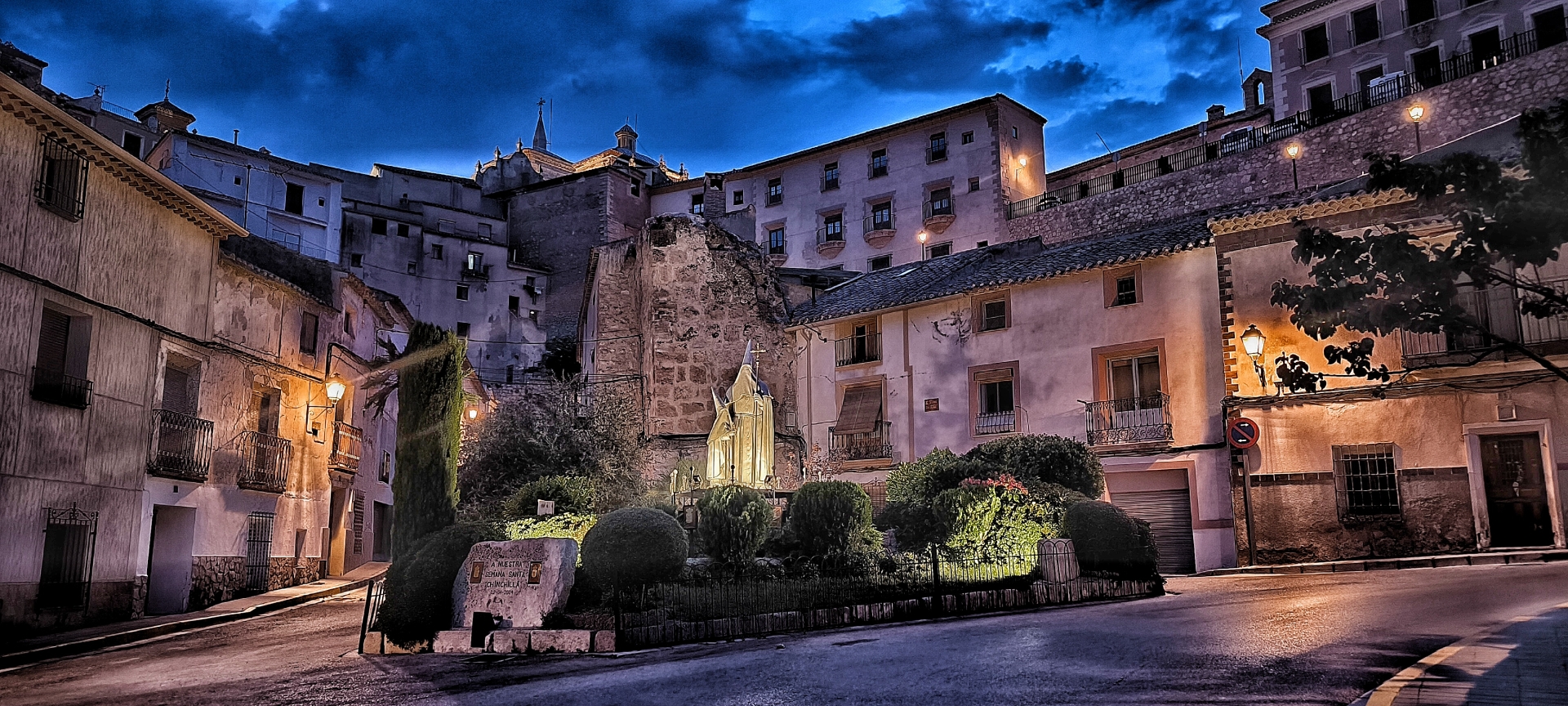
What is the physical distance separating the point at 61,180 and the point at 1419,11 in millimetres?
43693

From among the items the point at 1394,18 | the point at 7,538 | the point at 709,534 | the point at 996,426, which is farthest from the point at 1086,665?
the point at 1394,18

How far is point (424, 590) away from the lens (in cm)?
1314

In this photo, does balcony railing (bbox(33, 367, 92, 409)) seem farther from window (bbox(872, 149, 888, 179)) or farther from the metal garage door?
window (bbox(872, 149, 888, 179))

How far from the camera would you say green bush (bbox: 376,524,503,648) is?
13039 mm

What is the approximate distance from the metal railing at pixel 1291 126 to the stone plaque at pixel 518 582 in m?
34.3

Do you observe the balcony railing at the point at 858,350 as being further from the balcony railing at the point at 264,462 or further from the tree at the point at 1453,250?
the tree at the point at 1453,250

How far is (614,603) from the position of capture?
12266 millimetres

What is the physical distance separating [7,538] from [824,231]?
39.0 meters

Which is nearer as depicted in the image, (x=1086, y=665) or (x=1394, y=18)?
(x=1086, y=665)

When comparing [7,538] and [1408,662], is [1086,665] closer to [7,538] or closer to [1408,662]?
[1408,662]

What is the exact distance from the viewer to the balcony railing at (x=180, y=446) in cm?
1952

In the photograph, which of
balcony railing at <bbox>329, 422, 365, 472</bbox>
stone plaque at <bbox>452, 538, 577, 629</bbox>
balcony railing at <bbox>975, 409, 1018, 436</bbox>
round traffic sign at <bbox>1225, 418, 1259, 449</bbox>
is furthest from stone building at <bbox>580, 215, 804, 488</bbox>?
stone plaque at <bbox>452, 538, 577, 629</bbox>

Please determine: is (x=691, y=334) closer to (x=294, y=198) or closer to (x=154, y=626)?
(x=154, y=626)

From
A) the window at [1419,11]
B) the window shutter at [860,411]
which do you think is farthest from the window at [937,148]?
the window shutter at [860,411]
